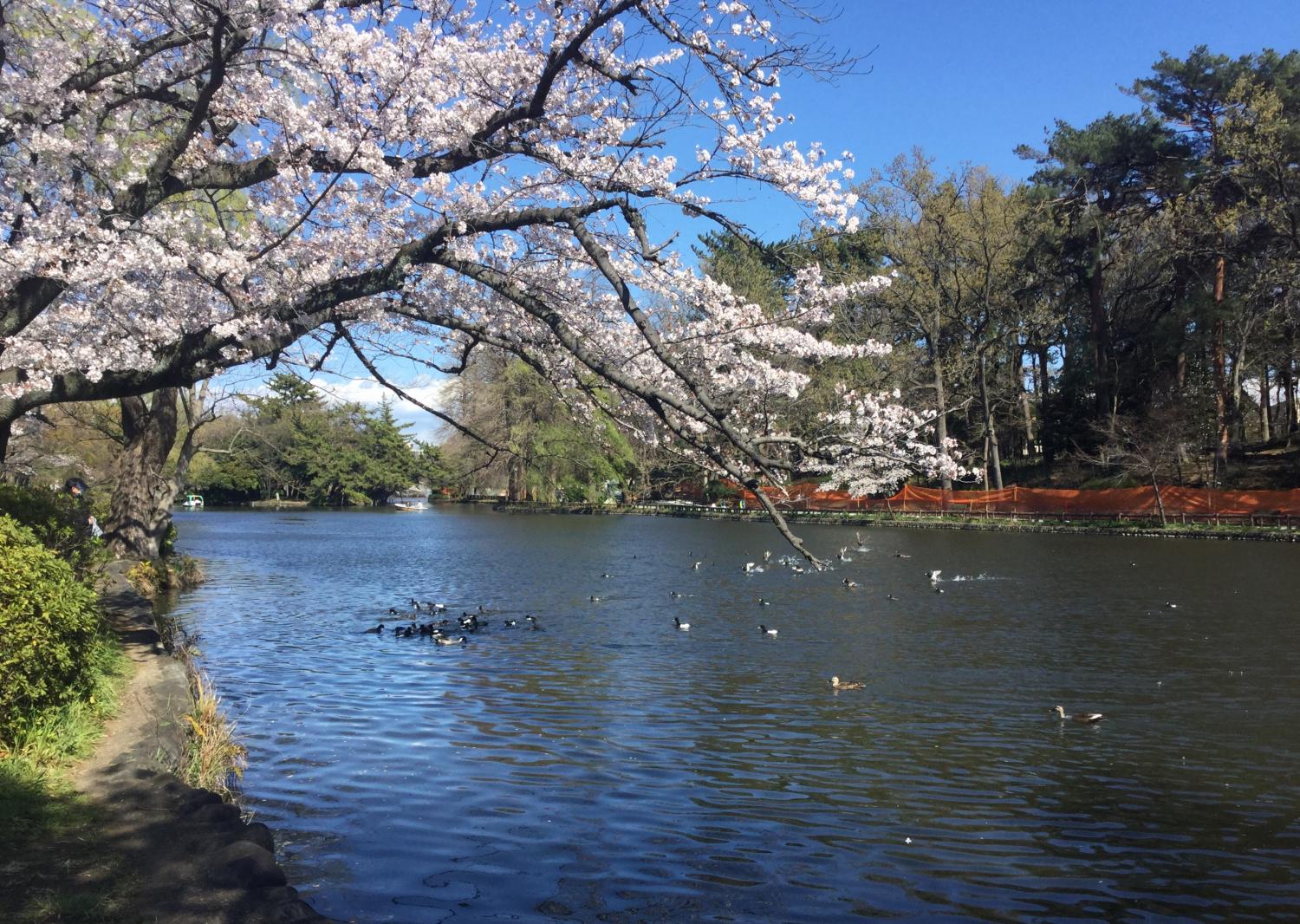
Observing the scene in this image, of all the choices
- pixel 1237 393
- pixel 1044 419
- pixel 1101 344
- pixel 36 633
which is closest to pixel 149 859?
pixel 36 633

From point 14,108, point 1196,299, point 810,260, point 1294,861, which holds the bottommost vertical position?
point 1294,861

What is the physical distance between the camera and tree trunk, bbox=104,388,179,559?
19641mm

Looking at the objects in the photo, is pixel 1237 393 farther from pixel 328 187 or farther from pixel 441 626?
pixel 328 187

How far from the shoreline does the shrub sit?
847 inches

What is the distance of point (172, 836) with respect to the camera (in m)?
5.36

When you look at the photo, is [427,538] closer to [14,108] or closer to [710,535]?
[710,535]

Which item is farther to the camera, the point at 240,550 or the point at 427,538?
the point at 427,538

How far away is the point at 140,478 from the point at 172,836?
16932 mm

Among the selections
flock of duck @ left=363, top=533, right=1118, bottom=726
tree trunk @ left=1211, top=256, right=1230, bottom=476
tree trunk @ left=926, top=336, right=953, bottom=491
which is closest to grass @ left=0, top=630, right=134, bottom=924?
flock of duck @ left=363, top=533, right=1118, bottom=726

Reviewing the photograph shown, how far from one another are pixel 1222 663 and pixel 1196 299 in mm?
34941

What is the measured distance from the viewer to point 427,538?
143 feet

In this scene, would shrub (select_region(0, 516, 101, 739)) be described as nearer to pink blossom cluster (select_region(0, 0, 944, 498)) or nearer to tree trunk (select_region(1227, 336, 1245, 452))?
pink blossom cluster (select_region(0, 0, 944, 498))

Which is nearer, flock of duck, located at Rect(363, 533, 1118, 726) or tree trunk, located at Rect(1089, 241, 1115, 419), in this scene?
flock of duck, located at Rect(363, 533, 1118, 726)

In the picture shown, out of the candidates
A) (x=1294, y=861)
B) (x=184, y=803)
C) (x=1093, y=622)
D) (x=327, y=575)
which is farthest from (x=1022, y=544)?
(x=184, y=803)
